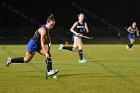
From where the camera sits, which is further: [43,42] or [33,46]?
[33,46]

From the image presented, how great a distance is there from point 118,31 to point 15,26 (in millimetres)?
11637

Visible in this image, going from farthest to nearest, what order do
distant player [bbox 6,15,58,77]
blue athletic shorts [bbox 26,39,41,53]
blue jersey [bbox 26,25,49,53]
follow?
blue athletic shorts [bbox 26,39,41,53], blue jersey [bbox 26,25,49,53], distant player [bbox 6,15,58,77]

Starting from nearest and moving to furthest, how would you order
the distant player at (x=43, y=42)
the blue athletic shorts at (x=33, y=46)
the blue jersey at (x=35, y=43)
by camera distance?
the distant player at (x=43, y=42) → the blue jersey at (x=35, y=43) → the blue athletic shorts at (x=33, y=46)

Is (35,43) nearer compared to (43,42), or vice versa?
(43,42)

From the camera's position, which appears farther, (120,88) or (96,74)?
(96,74)

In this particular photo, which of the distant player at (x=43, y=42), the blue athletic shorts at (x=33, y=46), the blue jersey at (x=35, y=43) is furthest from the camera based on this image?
the blue athletic shorts at (x=33, y=46)

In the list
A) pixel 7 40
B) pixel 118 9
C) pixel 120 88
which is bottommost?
pixel 120 88

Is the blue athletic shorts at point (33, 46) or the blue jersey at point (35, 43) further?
the blue athletic shorts at point (33, 46)

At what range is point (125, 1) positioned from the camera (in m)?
55.8

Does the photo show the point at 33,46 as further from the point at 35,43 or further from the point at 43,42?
the point at 43,42

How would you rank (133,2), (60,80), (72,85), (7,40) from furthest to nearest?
(133,2) → (7,40) → (60,80) → (72,85)

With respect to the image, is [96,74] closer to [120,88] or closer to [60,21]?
[120,88]

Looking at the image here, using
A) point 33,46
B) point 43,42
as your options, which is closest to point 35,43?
point 33,46

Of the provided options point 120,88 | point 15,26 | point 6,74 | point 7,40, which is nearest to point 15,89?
point 120,88
